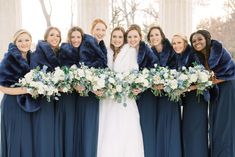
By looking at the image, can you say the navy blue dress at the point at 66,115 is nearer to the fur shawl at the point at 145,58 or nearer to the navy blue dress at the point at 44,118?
the navy blue dress at the point at 44,118

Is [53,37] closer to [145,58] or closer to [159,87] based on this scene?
[145,58]

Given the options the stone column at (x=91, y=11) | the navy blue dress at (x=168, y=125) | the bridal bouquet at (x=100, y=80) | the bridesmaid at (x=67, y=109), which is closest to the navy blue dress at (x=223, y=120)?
the navy blue dress at (x=168, y=125)

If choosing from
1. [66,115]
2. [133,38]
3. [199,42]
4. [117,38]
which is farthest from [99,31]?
[199,42]

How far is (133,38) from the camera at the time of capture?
430cm

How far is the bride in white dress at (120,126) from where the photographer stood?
13.9 ft

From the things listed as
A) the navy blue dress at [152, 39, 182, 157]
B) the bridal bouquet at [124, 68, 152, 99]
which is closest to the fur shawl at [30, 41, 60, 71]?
the bridal bouquet at [124, 68, 152, 99]

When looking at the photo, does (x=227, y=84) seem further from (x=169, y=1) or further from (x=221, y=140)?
(x=169, y=1)

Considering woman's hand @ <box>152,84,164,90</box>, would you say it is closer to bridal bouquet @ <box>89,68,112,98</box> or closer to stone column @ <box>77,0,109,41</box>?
bridal bouquet @ <box>89,68,112,98</box>

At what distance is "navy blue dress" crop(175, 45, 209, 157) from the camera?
13.9 feet

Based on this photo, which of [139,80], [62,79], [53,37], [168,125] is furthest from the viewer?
[168,125]

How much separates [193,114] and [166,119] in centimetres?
31

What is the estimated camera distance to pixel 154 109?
4297mm

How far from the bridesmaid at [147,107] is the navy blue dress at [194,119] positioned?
345mm

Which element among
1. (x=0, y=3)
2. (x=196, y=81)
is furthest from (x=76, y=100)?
(x=0, y=3)
